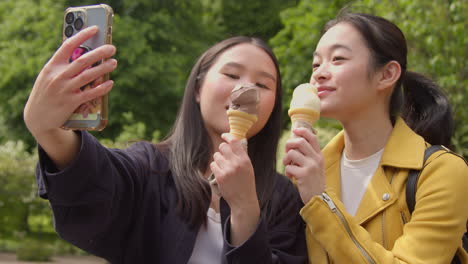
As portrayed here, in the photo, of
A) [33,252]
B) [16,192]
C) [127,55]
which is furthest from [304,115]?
[127,55]

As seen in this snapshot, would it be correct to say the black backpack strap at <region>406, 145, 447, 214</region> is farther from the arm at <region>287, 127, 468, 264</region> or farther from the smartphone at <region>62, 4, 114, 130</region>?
the smartphone at <region>62, 4, 114, 130</region>

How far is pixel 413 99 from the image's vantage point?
3689mm

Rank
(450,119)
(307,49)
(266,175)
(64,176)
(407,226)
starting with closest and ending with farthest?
1. (64,176)
2. (407,226)
3. (266,175)
4. (450,119)
5. (307,49)

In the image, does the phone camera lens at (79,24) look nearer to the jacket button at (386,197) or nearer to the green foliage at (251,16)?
the jacket button at (386,197)

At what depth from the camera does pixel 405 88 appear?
3691 millimetres

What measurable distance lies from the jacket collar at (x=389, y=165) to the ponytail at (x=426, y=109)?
26 cm

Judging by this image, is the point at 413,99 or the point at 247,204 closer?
the point at 247,204

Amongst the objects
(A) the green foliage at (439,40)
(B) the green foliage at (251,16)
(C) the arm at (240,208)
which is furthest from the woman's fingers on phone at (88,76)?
(B) the green foliage at (251,16)

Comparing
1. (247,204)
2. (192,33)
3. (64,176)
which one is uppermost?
(64,176)

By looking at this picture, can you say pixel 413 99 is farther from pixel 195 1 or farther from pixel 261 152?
pixel 195 1

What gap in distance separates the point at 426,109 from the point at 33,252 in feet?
38.6

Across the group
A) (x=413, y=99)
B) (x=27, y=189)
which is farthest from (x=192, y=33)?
(x=413, y=99)

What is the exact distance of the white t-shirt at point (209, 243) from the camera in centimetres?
282

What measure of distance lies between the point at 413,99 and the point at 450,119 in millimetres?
259
